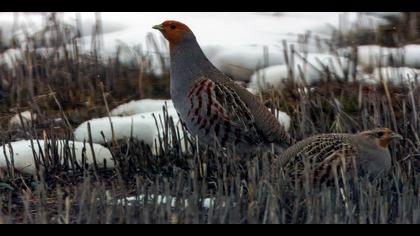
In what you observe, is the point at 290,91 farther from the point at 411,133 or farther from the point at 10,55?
the point at 10,55

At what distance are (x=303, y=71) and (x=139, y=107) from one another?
1.30 m

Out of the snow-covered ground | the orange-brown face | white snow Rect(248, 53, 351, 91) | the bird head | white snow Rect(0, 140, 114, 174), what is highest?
the orange-brown face

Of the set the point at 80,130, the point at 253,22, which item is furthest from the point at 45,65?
the point at 253,22

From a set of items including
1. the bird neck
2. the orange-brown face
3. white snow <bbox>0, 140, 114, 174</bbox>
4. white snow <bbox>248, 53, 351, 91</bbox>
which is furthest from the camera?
white snow <bbox>248, 53, 351, 91</bbox>

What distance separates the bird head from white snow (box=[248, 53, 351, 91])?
6.13 ft

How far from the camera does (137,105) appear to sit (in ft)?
23.4

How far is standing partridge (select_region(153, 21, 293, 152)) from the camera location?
19.1 feet

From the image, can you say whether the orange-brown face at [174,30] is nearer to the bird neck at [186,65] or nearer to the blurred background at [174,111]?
the bird neck at [186,65]

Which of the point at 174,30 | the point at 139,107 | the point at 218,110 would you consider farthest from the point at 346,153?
the point at 139,107

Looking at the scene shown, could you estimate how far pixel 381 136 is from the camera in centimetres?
538

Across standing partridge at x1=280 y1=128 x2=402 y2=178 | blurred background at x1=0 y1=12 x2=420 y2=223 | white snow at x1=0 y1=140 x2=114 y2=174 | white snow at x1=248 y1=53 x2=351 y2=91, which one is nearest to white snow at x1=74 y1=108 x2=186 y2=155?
blurred background at x1=0 y1=12 x2=420 y2=223

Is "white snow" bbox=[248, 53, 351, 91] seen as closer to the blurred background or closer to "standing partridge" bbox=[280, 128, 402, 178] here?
the blurred background

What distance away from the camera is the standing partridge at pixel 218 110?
5824mm

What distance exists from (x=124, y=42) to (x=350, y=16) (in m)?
2.30
